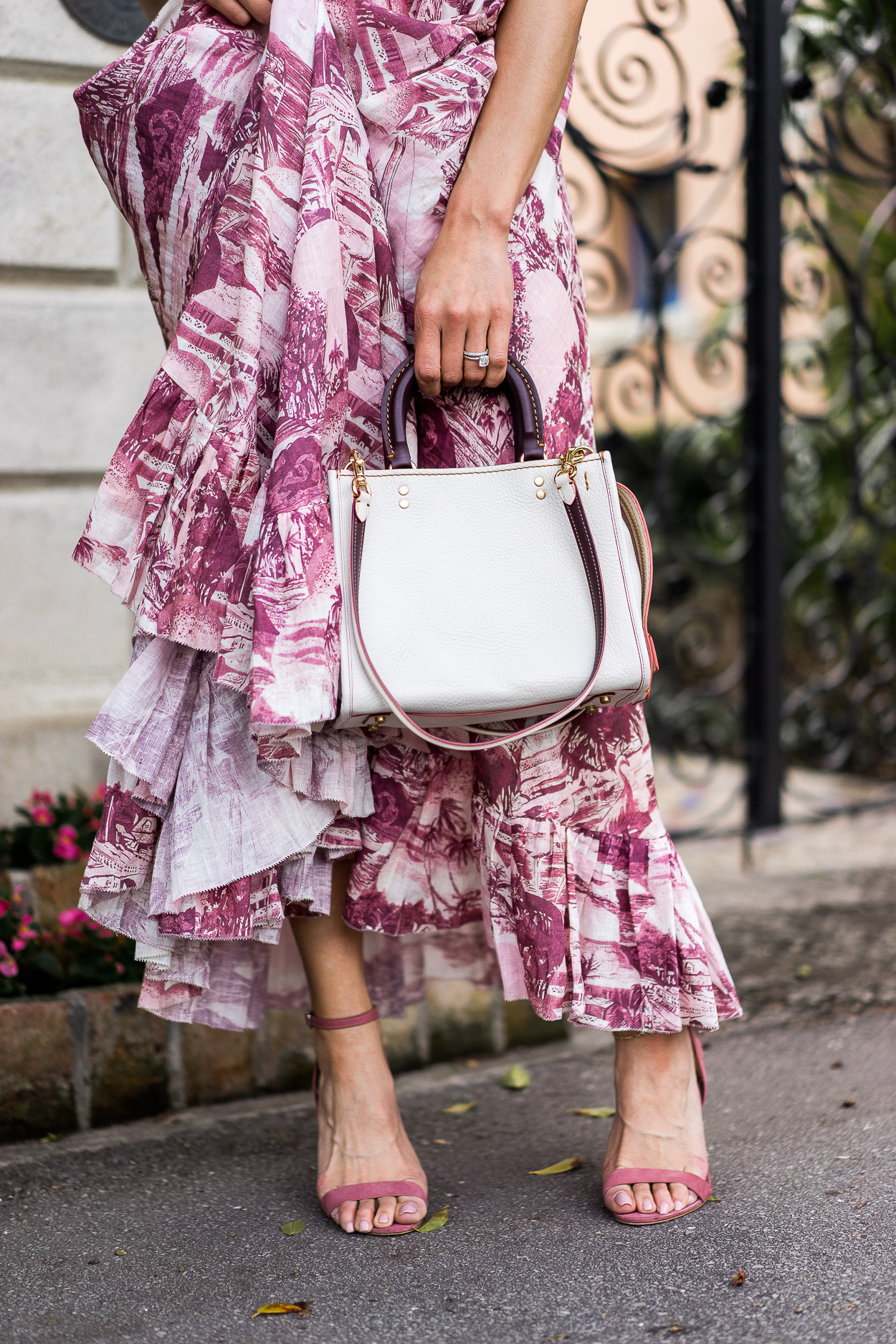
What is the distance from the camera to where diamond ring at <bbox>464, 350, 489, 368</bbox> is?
1.38 m

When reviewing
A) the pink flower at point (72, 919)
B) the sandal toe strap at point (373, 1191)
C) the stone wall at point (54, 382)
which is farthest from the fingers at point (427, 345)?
the stone wall at point (54, 382)

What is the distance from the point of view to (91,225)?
246cm

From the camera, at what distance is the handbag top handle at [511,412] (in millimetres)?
1382

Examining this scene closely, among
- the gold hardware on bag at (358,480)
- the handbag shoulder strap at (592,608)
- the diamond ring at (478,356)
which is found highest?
the diamond ring at (478,356)

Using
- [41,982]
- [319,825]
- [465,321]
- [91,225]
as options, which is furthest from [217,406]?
[91,225]

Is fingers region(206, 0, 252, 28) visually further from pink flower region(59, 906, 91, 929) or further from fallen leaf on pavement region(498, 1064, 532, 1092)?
fallen leaf on pavement region(498, 1064, 532, 1092)

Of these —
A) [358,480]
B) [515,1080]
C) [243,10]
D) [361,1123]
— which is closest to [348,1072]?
[361,1123]

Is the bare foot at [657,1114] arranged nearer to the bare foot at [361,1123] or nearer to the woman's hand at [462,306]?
the bare foot at [361,1123]

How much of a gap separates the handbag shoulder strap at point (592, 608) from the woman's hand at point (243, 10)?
1.92 ft

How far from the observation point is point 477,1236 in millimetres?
1484

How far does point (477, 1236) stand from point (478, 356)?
1016mm

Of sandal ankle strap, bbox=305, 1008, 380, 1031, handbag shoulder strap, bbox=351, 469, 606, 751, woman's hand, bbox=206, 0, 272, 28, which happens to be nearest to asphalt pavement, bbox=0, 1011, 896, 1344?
sandal ankle strap, bbox=305, 1008, 380, 1031

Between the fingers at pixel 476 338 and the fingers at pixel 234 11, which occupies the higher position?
the fingers at pixel 234 11

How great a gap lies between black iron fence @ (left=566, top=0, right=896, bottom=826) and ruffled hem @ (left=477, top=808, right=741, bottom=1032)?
1.94 m
